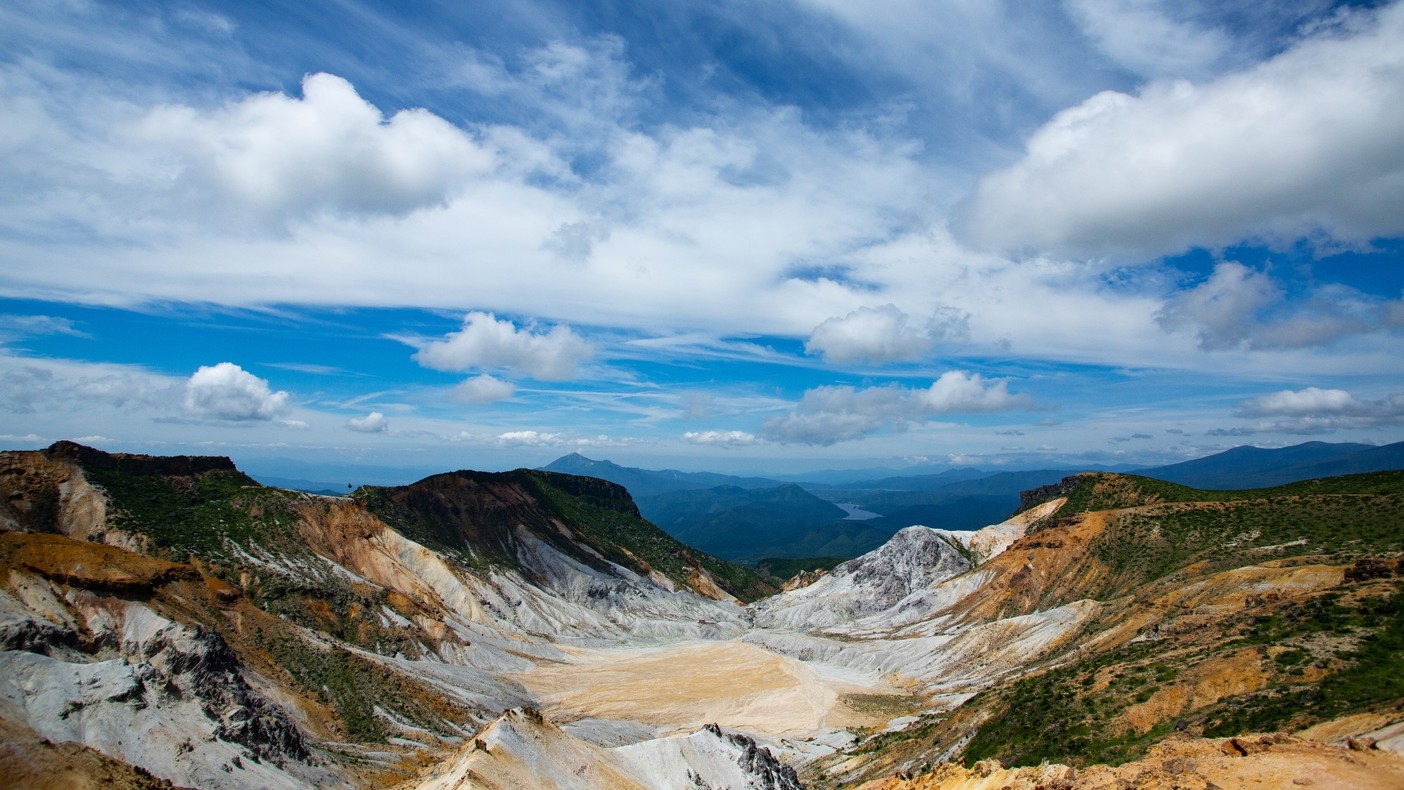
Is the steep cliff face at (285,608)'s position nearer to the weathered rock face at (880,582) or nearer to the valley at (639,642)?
the valley at (639,642)

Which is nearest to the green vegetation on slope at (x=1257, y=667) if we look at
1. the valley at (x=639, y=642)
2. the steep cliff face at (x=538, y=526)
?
the valley at (x=639, y=642)

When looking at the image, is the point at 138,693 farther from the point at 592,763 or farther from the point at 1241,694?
the point at 1241,694

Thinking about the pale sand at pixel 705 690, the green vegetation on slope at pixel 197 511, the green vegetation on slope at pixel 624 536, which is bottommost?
the pale sand at pixel 705 690

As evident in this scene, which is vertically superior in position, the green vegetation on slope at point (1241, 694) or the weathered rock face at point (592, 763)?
the green vegetation on slope at point (1241, 694)

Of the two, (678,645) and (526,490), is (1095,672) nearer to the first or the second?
(678,645)

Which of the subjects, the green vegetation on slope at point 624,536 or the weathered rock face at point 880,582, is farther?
the green vegetation on slope at point 624,536

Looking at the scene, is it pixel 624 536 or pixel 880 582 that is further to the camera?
pixel 624 536

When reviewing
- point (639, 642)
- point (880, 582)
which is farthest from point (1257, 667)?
point (880, 582)
